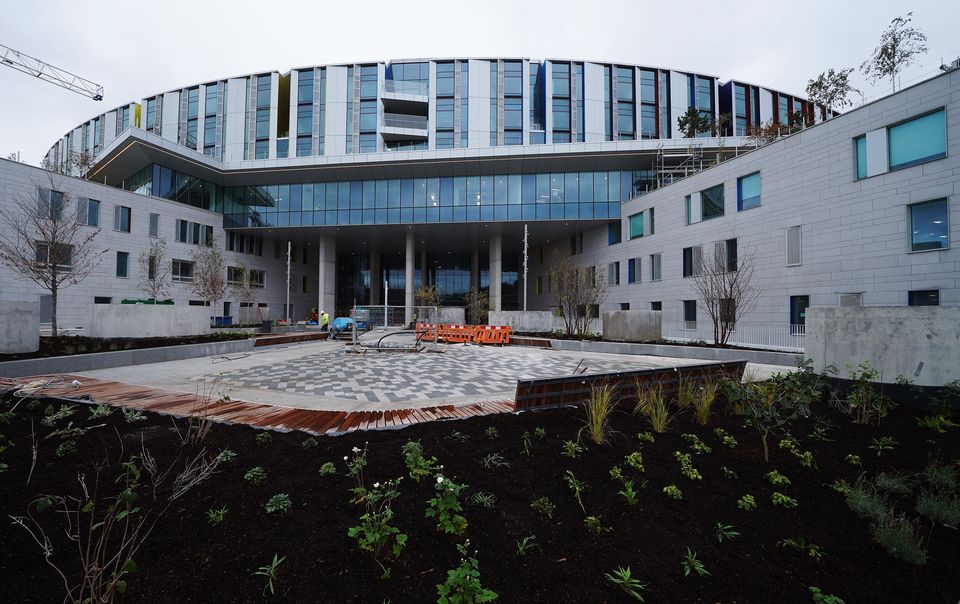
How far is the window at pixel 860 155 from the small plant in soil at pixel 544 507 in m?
22.7

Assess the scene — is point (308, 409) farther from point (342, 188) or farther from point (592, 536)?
point (342, 188)

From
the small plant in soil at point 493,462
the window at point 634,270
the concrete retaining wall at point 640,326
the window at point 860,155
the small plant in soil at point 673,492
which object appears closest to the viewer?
the small plant in soil at point 673,492

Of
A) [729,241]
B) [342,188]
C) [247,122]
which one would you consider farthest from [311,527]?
[247,122]

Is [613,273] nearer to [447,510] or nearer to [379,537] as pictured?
[447,510]

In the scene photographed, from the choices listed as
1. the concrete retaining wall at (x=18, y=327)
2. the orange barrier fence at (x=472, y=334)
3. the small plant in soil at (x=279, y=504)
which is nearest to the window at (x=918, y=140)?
the orange barrier fence at (x=472, y=334)

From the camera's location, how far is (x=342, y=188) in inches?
1353

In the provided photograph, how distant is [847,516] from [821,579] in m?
1.06

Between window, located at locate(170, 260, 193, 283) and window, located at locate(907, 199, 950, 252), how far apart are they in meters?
46.4

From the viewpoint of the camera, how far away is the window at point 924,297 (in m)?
14.5

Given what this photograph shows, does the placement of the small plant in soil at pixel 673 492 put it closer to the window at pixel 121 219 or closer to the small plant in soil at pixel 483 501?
the small plant in soil at pixel 483 501

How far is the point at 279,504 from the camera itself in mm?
2850

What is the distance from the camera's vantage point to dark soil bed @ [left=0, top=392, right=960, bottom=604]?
218cm

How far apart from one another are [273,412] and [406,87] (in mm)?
41589

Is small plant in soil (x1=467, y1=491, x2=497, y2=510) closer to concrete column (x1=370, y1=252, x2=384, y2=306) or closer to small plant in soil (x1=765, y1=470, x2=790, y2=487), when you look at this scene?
small plant in soil (x1=765, y1=470, x2=790, y2=487)
